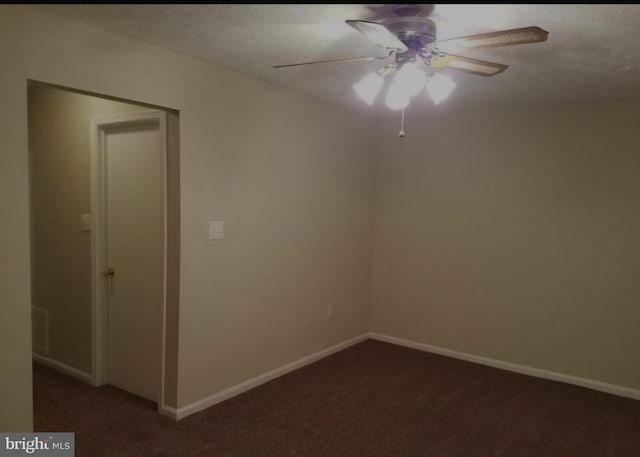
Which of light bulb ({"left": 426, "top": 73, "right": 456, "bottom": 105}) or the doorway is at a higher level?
light bulb ({"left": 426, "top": 73, "right": 456, "bottom": 105})

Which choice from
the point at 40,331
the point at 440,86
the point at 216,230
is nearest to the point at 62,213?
the point at 40,331

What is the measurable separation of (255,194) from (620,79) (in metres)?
2.55

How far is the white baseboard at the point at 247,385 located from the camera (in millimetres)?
3096

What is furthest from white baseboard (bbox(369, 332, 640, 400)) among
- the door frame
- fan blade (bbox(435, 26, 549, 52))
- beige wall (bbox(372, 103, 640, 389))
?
fan blade (bbox(435, 26, 549, 52))

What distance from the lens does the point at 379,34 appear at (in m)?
2.04

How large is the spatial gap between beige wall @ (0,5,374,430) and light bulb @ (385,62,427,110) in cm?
139

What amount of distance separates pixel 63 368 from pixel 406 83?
11.2 feet

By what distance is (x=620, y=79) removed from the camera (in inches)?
121

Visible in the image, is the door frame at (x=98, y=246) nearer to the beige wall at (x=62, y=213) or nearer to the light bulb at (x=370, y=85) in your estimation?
the beige wall at (x=62, y=213)

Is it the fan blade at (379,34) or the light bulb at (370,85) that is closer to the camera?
the fan blade at (379,34)

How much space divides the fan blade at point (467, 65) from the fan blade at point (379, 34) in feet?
0.60

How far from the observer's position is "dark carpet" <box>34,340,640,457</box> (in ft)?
9.21

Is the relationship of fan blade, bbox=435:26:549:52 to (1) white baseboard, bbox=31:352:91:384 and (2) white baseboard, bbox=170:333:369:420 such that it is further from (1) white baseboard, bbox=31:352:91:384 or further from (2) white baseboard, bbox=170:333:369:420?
(1) white baseboard, bbox=31:352:91:384

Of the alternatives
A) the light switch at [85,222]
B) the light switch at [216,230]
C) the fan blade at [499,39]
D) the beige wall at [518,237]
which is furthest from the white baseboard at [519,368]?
the fan blade at [499,39]
